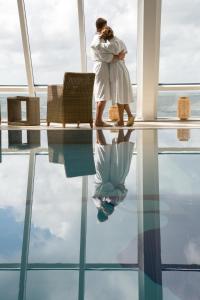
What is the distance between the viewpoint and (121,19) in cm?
953

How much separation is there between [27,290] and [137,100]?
794cm

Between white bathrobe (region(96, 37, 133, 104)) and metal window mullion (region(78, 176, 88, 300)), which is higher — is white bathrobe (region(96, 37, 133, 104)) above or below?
above

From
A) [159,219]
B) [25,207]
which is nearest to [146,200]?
[159,219]

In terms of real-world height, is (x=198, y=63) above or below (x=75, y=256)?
above

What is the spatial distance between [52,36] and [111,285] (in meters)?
9.88

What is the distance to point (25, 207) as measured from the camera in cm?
214

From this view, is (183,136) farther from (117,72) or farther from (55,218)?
(55,218)

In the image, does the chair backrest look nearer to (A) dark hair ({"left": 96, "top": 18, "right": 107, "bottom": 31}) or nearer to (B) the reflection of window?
(A) dark hair ({"left": 96, "top": 18, "right": 107, "bottom": 31})

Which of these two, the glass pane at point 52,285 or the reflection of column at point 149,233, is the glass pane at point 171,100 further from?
the glass pane at point 52,285

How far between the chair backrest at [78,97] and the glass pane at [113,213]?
3761 mm

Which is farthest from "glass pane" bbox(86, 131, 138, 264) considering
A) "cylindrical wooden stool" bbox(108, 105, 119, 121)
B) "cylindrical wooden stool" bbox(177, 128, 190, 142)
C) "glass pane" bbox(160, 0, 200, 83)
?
"glass pane" bbox(160, 0, 200, 83)

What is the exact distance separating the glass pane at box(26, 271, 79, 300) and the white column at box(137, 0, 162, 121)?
687 cm

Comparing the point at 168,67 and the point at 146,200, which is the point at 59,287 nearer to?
the point at 146,200

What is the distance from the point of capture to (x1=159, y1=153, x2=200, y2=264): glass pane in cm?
149
